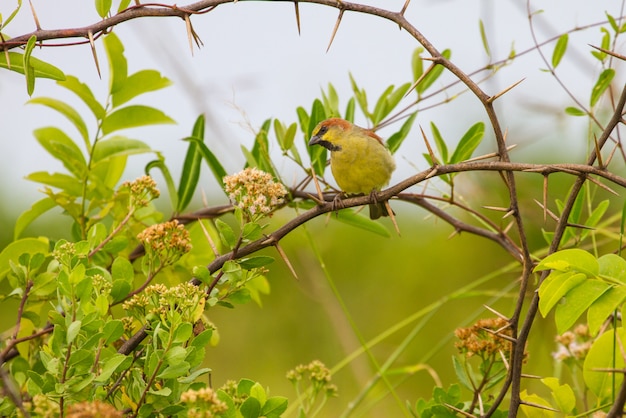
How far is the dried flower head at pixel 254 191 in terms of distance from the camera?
182 cm

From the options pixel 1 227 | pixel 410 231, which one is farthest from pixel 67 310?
pixel 410 231

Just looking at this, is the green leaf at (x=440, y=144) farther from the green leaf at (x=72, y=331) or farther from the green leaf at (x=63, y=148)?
the green leaf at (x=72, y=331)

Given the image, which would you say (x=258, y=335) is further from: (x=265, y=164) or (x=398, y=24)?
(x=398, y=24)

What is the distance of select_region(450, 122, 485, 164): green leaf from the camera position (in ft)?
7.80

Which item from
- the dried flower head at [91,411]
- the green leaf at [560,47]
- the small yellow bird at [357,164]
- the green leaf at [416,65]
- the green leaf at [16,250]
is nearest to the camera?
the dried flower head at [91,411]

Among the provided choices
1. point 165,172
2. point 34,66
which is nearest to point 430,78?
point 165,172

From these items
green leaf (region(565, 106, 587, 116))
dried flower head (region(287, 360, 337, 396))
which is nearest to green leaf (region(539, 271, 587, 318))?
dried flower head (region(287, 360, 337, 396))

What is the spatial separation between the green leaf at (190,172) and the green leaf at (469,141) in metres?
0.85

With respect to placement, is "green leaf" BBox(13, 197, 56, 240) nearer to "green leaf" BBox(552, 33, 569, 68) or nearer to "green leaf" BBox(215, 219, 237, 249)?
"green leaf" BBox(215, 219, 237, 249)

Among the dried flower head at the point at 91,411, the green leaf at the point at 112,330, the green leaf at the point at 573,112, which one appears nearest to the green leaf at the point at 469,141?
the green leaf at the point at 573,112

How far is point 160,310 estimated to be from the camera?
1.69m

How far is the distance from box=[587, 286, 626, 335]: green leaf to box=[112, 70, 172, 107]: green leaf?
5.29 feet

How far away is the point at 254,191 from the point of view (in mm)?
1822

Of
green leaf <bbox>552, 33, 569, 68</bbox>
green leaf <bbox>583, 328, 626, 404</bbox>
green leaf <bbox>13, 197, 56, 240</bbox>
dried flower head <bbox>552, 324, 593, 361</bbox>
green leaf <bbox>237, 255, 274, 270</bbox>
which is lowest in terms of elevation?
dried flower head <bbox>552, 324, 593, 361</bbox>
